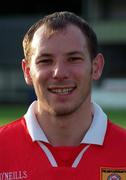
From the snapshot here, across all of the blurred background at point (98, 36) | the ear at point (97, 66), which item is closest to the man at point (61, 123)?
the ear at point (97, 66)

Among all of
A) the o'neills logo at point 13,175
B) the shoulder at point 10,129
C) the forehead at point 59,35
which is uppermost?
the forehead at point 59,35

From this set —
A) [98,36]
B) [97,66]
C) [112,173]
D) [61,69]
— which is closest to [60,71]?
[61,69]

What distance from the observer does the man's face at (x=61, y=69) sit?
10.5 feet

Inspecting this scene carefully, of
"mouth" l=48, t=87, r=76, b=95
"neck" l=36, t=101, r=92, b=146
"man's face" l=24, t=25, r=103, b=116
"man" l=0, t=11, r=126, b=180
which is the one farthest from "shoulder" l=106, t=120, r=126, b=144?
"mouth" l=48, t=87, r=76, b=95

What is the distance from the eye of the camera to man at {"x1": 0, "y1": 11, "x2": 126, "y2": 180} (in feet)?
10.5

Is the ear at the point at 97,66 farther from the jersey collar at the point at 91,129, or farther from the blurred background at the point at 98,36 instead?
the blurred background at the point at 98,36

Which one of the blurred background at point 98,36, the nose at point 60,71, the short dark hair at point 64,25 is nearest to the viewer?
the nose at point 60,71

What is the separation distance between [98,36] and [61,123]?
81.0 feet

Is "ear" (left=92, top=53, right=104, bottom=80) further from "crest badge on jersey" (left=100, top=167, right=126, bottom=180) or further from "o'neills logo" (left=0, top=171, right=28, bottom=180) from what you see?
"o'neills logo" (left=0, top=171, right=28, bottom=180)

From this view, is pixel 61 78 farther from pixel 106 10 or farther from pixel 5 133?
pixel 106 10

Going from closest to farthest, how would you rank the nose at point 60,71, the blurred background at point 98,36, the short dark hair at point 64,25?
the nose at point 60,71, the short dark hair at point 64,25, the blurred background at point 98,36

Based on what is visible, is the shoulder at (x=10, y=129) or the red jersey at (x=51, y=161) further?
the shoulder at (x=10, y=129)

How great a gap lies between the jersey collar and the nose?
0.30 m

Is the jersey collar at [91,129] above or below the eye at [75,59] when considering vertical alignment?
below
